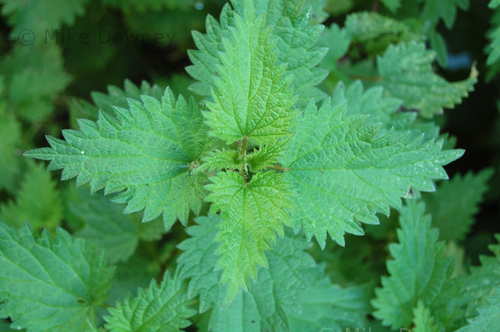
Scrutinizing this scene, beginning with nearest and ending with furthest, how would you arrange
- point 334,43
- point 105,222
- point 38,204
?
1. point 105,222
2. point 334,43
3. point 38,204

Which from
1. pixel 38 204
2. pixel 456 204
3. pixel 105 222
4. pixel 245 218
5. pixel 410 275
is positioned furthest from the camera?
pixel 456 204

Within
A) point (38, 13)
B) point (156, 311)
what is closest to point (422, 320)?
point (156, 311)

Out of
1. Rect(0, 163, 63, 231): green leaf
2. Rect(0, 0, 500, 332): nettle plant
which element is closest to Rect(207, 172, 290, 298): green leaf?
Rect(0, 0, 500, 332): nettle plant

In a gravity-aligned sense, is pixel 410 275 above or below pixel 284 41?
below

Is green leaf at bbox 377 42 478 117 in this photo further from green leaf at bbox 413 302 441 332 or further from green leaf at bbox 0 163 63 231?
green leaf at bbox 0 163 63 231

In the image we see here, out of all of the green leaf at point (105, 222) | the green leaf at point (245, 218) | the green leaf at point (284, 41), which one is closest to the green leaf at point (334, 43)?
the green leaf at point (284, 41)

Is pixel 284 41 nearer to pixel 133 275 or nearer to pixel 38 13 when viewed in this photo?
pixel 133 275

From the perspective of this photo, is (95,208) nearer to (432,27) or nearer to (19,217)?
(19,217)
